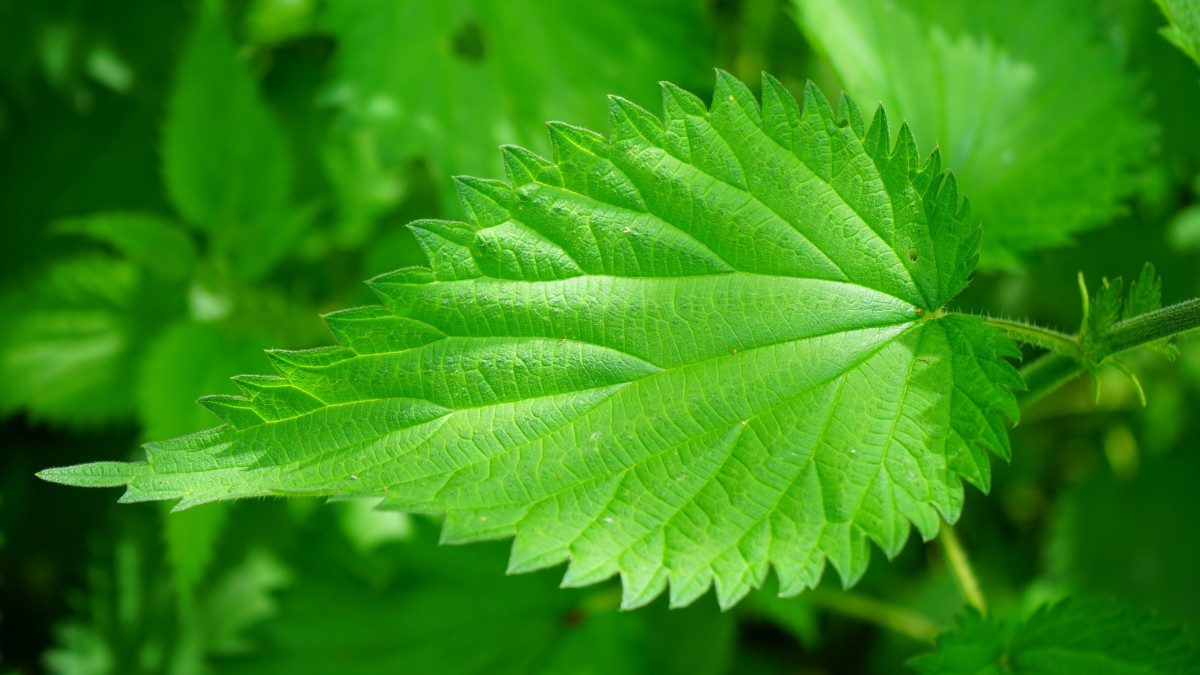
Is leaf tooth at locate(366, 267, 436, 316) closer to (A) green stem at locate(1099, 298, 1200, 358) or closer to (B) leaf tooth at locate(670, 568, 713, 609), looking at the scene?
(B) leaf tooth at locate(670, 568, 713, 609)

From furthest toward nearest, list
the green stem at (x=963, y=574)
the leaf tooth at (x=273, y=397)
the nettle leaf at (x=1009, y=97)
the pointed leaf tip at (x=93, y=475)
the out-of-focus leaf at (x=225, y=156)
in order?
the out-of-focus leaf at (x=225, y=156) → the nettle leaf at (x=1009, y=97) → the green stem at (x=963, y=574) → the leaf tooth at (x=273, y=397) → the pointed leaf tip at (x=93, y=475)

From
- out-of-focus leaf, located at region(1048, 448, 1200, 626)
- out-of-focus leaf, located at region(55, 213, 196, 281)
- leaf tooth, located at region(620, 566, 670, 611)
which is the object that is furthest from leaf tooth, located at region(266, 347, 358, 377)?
out-of-focus leaf, located at region(1048, 448, 1200, 626)

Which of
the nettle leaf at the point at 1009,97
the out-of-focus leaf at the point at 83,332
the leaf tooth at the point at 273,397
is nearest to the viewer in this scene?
the leaf tooth at the point at 273,397

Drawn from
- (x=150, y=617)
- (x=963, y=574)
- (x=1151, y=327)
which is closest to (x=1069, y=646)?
(x=963, y=574)

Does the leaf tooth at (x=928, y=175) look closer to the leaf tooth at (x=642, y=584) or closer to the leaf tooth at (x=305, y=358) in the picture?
the leaf tooth at (x=642, y=584)

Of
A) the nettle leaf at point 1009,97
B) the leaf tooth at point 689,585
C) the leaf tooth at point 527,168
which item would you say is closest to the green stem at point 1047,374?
the nettle leaf at point 1009,97

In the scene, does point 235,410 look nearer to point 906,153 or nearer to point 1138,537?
point 906,153
